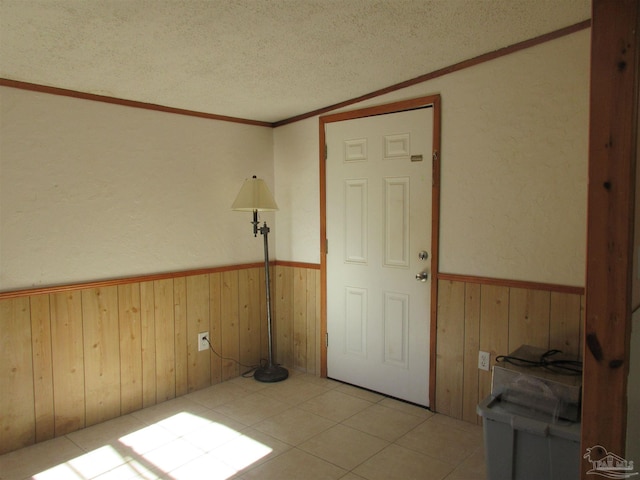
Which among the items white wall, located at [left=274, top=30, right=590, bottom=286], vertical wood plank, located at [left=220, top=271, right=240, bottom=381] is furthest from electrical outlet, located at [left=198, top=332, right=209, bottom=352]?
white wall, located at [left=274, top=30, right=590, bottom=286]

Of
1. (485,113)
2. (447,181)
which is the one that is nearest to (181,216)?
(447,181)

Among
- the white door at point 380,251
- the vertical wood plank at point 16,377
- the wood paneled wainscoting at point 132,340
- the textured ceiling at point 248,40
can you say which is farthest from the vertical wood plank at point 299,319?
the vertical wood plank at point 16,377

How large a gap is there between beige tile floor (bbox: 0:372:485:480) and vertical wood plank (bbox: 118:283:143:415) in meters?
0.11

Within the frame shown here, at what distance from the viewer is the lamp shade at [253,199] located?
320 cm

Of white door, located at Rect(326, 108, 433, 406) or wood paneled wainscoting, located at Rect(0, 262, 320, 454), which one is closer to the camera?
wood paneled wainscoting, located at Rect(0, 262, 320, 454)

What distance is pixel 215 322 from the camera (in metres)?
3.40

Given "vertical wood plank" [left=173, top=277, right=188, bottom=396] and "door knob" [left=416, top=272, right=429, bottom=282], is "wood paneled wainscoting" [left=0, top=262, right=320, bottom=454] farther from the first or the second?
"door knob" [left=416, top=272, right=429, bottom=282]

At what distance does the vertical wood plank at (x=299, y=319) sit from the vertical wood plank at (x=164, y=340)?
1.01 m

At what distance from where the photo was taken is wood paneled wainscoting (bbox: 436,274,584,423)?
7.63 feet

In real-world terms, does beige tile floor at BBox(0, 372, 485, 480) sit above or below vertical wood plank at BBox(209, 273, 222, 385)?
below

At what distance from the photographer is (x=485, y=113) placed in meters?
2.55

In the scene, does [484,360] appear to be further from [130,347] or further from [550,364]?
[130,347]

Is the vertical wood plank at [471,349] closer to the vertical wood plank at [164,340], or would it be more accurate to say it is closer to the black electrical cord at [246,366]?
the black electrical cord at [246,366]

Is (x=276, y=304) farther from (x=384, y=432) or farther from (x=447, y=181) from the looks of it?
(x=447, y=181)
